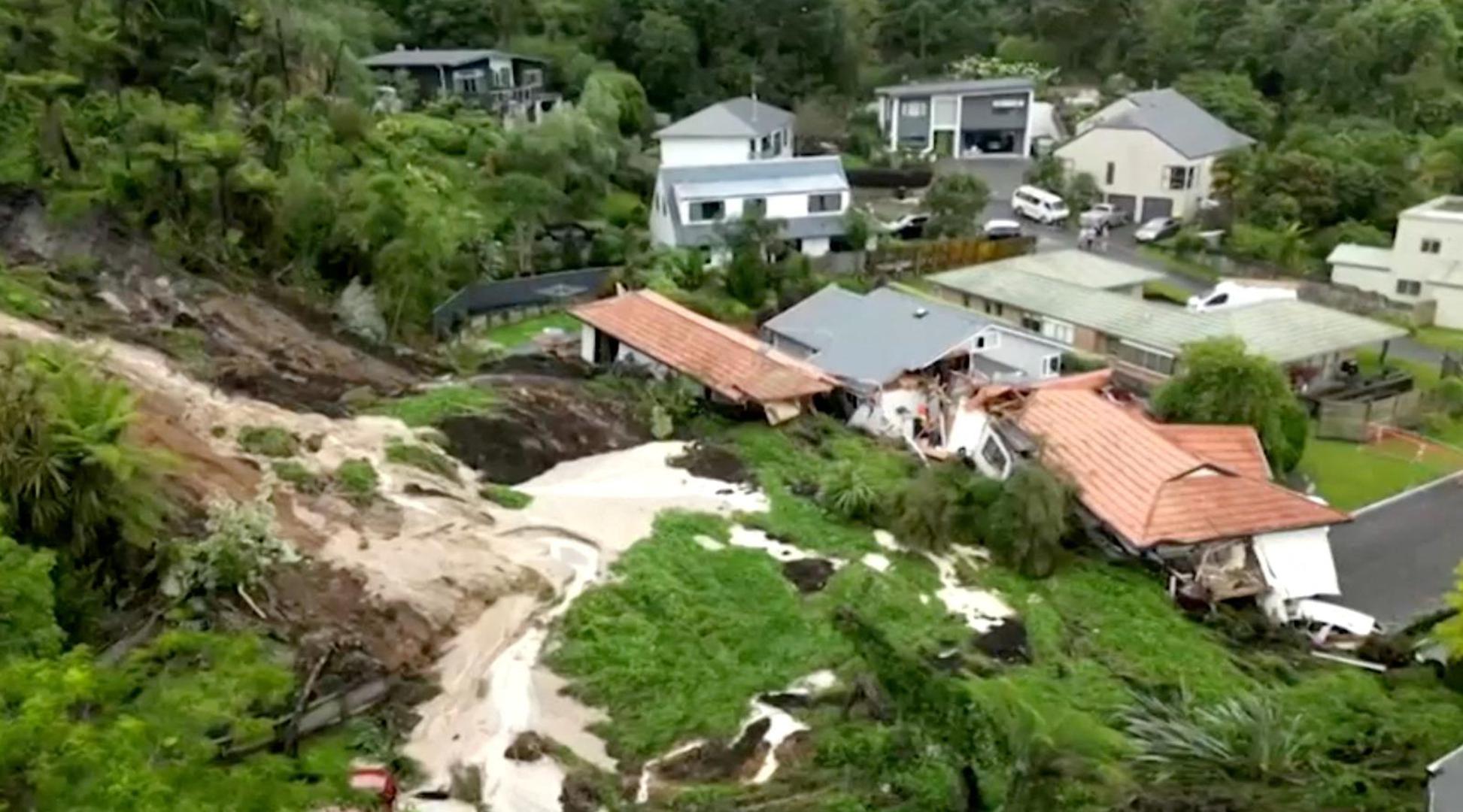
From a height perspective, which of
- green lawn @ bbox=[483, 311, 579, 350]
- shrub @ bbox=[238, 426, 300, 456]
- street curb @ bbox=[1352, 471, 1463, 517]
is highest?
shrub @ bbox=[238, 426, 300, 456]

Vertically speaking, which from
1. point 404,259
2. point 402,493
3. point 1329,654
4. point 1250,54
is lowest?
point 1329,654

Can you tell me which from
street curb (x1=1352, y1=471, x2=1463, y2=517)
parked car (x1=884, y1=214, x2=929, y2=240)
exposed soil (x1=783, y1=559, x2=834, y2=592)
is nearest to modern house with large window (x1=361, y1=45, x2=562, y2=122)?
parked car (x1=884, y1=214, x2=929, y2=240)

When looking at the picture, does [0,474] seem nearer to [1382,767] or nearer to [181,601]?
[181,601]

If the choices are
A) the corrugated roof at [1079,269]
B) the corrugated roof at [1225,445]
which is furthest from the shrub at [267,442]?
the corrugated roof at [1079,269]

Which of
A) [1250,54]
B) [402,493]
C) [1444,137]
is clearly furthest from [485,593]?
[1250,54]

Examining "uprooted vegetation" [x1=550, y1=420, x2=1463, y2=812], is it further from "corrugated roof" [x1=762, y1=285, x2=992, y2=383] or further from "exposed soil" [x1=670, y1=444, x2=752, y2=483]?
"corrugated roof" [x1=762, y1=285, x2=992, y2=383]

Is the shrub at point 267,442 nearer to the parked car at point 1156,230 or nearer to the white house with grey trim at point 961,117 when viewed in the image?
the parked car at point 1156,230
